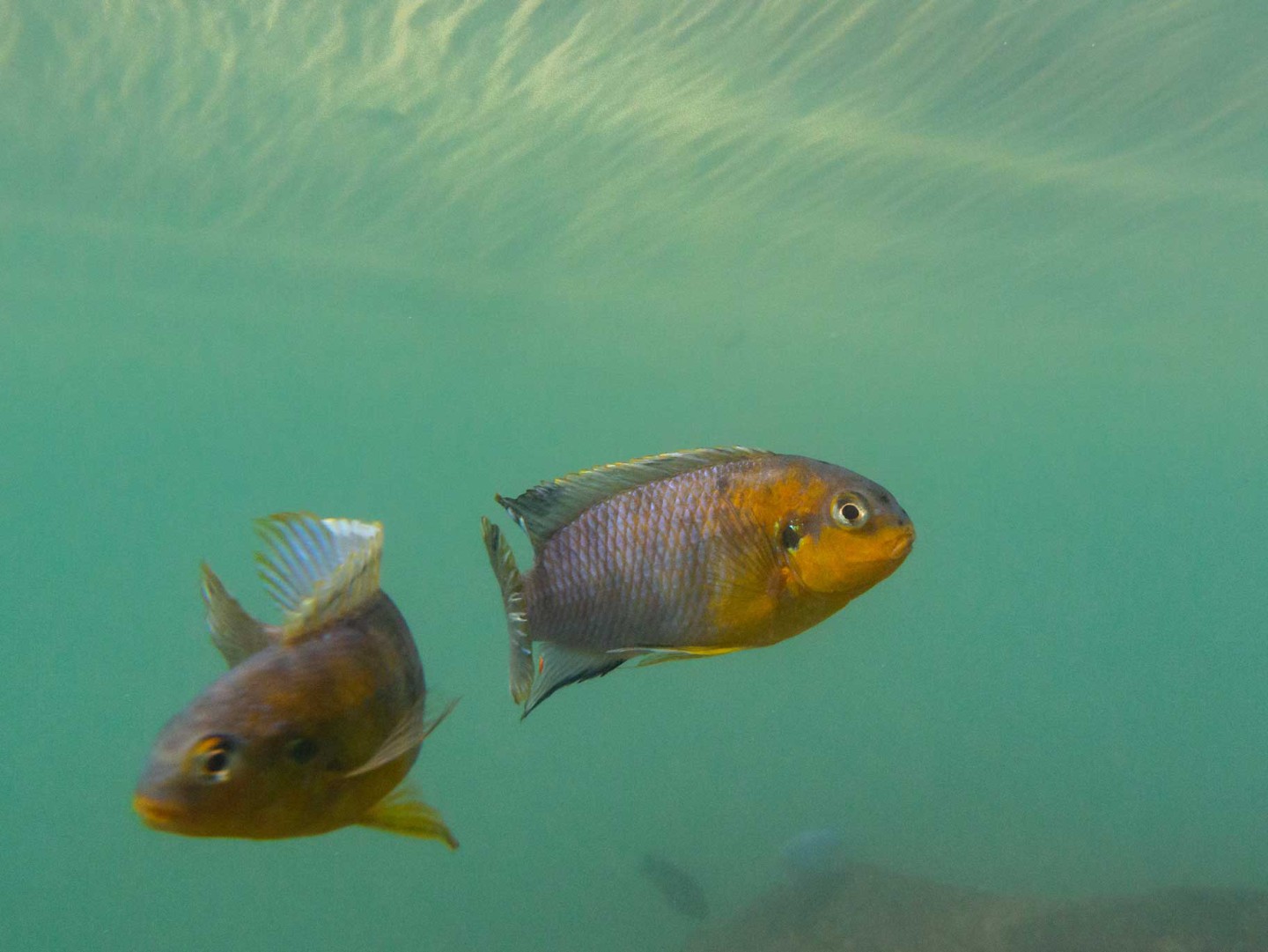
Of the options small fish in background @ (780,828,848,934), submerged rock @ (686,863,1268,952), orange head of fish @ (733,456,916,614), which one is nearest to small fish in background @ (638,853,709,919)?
small fish in background @ (780,828,848,934)

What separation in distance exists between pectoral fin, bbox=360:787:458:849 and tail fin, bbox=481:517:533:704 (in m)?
0.27

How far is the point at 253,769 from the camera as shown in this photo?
1.28 metres

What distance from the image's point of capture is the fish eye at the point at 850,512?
6.00 ft

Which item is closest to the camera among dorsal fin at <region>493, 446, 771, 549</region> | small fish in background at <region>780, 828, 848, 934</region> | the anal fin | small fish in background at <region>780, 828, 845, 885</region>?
the anal fin

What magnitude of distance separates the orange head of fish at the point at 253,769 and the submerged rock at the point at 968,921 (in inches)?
391

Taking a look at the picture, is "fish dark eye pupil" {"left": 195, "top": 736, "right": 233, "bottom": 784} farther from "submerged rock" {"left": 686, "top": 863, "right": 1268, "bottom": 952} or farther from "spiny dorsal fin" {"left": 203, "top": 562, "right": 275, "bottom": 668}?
"submerged rock" {"left": 686, "top": 863, "right": 1268, "bottom": 952}

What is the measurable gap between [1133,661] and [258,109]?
75.7 m

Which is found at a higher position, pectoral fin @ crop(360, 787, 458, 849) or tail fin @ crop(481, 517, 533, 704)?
tail fin @ crop(481, 517, 533, 704)

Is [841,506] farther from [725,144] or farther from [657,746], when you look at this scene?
[657,746]

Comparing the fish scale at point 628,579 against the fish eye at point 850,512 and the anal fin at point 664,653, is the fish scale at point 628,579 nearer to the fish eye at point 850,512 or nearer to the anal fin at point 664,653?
the anal fin at point 664,653

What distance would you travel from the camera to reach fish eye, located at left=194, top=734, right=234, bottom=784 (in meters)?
1.25

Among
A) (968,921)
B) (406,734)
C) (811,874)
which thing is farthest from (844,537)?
(811,874)

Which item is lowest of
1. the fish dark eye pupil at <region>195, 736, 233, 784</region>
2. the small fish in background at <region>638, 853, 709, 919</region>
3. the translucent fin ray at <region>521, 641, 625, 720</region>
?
the small fish in background at <region>638, 853, 709, 919</region>

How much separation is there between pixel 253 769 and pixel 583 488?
897 mm
